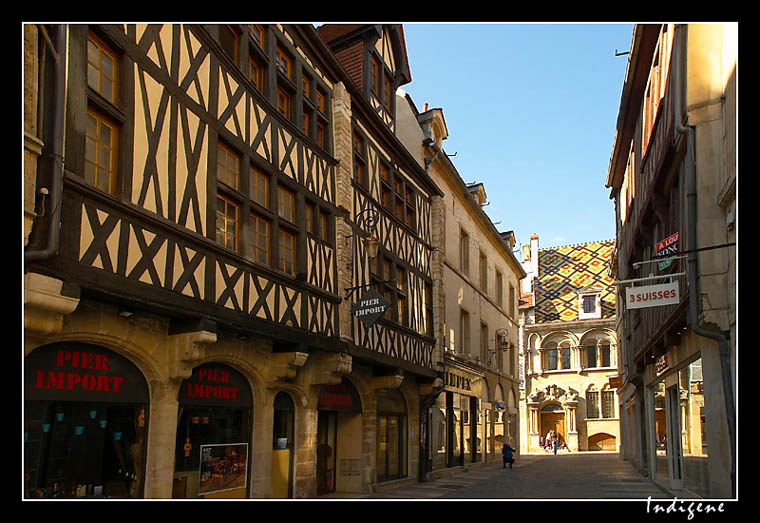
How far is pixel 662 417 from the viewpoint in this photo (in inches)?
549

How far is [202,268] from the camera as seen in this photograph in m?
8.24

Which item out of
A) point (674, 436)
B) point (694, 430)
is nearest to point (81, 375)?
point (694, 430)

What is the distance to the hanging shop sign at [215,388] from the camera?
28.3ft

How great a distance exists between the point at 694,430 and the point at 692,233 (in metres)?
3.42

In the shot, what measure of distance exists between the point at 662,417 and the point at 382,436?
18.1ft

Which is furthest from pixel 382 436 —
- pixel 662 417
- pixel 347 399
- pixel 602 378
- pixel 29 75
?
pixel 602 378

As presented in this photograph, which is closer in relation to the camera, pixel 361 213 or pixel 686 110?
pixel 686 110

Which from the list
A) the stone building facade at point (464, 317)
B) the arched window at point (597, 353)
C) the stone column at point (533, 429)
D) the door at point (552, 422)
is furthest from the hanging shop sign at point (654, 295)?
the door at point (552, 422)

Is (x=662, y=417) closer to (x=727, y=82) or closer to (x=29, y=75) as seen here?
(x=727, y=82)

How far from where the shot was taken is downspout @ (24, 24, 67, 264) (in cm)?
596

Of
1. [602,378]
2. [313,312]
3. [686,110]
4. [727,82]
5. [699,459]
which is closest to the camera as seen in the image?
[727,82]

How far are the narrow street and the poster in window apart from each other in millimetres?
3588

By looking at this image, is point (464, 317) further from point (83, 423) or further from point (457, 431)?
point (83, 423)

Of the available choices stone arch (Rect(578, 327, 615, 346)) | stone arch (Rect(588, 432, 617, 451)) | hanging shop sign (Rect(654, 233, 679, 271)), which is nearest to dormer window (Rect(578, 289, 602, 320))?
stone arch (Rect(578, 327, 615, 346))
